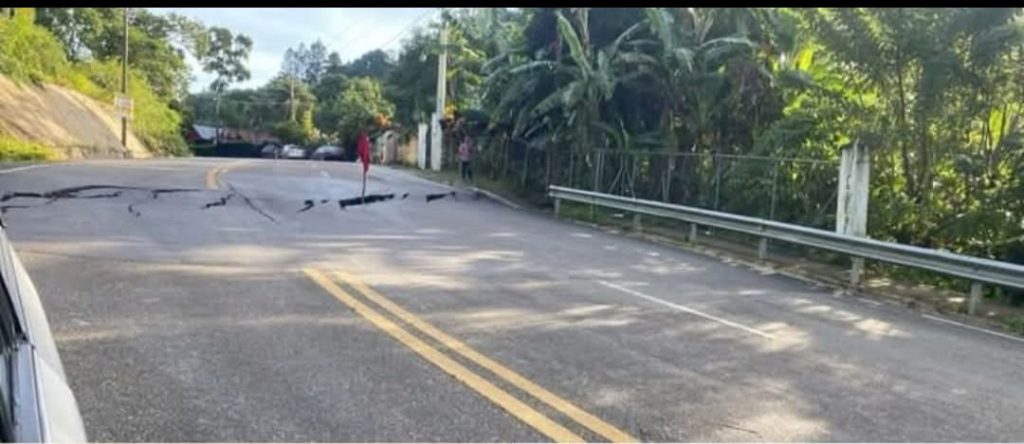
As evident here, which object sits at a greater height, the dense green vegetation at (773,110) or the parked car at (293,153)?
the dense green vegetation at (773,110)

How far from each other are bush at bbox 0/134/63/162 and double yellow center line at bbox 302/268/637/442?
24.2 meters

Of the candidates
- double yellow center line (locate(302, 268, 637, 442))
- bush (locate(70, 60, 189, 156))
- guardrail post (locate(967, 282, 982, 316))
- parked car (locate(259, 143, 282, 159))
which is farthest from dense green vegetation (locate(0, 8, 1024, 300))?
parked car (locate(259, 143, 282, 159))

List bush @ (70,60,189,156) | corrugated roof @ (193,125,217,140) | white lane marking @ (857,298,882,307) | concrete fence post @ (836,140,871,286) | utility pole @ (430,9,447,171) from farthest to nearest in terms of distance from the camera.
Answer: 1. corrugated roof @ (193,125,217,140)
2. bush @ (70,60,189,156)
3. utility pole @ (430,9,447,171)
4. concrete fence post @ (836,140,871,286)
5. white lane marking @ (857,298,882,307)

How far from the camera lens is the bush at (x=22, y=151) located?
91.9 ft

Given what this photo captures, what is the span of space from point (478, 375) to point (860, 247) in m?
7.43

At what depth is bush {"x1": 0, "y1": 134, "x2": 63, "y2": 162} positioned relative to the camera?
2800 centimetres

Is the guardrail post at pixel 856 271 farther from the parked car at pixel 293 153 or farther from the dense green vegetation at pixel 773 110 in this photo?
the parked car at pixel 293 153

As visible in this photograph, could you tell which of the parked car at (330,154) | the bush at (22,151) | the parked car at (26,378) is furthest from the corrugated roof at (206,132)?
the parked car at (26,378)

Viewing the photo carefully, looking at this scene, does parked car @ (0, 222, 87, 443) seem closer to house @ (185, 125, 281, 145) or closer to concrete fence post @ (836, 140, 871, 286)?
concrete fence post @ (836, 140, 871, 286)

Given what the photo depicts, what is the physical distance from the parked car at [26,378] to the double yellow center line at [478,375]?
241cm

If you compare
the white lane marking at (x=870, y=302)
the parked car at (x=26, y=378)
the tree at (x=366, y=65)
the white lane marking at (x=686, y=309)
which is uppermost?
the tree at (x=366, y=65)

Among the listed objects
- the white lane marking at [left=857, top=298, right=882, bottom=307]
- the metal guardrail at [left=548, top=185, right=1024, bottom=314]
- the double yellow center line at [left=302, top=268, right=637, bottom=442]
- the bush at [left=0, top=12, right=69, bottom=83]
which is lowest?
the white lane marking at [left=857, top=298, right=882, bottom=307]

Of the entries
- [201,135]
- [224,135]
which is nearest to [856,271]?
[201,135]

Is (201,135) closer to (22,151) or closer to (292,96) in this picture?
(292,96)
